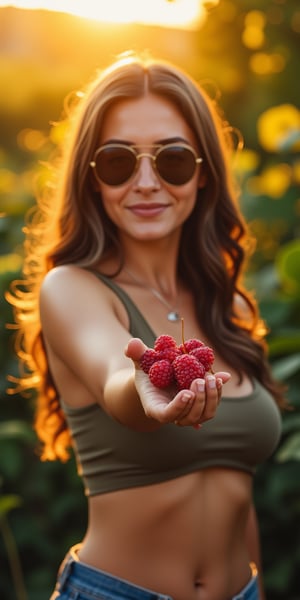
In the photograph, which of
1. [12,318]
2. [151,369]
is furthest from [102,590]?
[12,318]

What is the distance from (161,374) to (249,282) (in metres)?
3.03

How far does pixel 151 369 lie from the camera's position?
179 cm

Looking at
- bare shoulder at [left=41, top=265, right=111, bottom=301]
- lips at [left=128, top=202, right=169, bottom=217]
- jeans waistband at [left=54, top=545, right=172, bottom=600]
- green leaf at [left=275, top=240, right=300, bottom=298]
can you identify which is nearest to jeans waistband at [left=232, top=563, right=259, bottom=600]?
jeans waistband at [left=54, top=545, right=172, bottom=600]

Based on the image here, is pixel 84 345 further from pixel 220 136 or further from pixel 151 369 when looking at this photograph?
pixel 220 136

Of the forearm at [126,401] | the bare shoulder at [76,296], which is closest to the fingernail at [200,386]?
the forearm at [126,401]

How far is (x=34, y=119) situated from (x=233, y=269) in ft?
35.3

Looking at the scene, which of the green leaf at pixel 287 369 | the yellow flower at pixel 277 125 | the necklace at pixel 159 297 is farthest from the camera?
the yellow flower at pixel 277 125

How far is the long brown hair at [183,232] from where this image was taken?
2.74 m

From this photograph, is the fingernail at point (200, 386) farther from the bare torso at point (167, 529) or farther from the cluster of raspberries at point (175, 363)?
the bare torso at point (167, 529)

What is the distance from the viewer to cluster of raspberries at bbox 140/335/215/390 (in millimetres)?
1742

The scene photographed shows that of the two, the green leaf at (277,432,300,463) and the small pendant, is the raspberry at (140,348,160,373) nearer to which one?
the small pendant

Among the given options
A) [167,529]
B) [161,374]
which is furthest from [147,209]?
[161,374]

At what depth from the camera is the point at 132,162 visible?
265 centimetres

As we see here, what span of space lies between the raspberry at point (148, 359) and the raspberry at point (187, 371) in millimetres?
61
